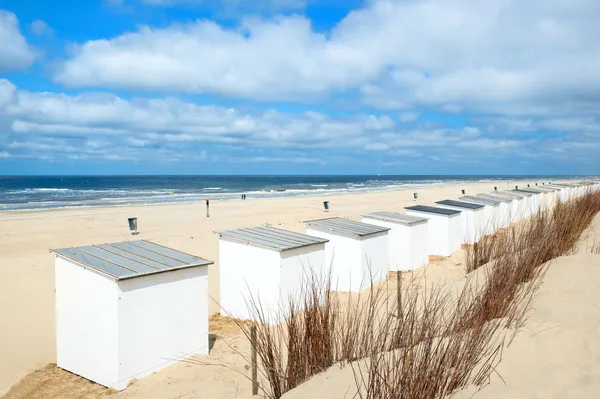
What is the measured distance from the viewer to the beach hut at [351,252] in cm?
1000

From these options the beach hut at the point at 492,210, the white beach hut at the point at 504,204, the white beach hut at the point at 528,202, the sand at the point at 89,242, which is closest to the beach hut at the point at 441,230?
the sand at the point at 89,242

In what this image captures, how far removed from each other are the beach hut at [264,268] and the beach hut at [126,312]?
150 centimetres

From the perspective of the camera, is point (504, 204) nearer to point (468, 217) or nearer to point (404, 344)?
point (468, 217)

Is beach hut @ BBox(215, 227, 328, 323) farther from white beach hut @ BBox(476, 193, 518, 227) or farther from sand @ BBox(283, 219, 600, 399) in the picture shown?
white beach hut @ BBox(476, 193, 518, 227)

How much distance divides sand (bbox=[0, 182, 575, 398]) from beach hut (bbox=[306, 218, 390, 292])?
5.94 ft

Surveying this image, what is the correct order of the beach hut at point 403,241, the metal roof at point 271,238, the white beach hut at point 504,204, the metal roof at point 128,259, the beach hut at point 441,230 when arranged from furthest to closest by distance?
1. the white beach hut at point 504,204
2. the beach hut at point 441,230
3. the beach hut at point 403,241
4. the metal roof at point 271,238
5. the metal roof at point 128,259

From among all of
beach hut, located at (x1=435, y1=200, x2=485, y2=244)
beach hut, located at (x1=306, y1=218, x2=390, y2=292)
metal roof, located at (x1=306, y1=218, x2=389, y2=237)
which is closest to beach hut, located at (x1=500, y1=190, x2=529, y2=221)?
beach hut, located at (x1=435, y1=200, x2=485, y2=244)

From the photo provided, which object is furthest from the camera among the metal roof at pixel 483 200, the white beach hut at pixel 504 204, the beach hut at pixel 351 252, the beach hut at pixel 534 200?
the beach hut at pixel 534 200

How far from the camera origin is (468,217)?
15875 millimetres

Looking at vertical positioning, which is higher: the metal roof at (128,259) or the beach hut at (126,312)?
the metal roof at (128,259)

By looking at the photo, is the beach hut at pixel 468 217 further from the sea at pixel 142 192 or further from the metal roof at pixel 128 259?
the sea at pixel 142 192

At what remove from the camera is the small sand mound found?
5.54 meters

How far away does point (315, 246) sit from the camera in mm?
8453

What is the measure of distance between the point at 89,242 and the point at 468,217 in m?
13.8
